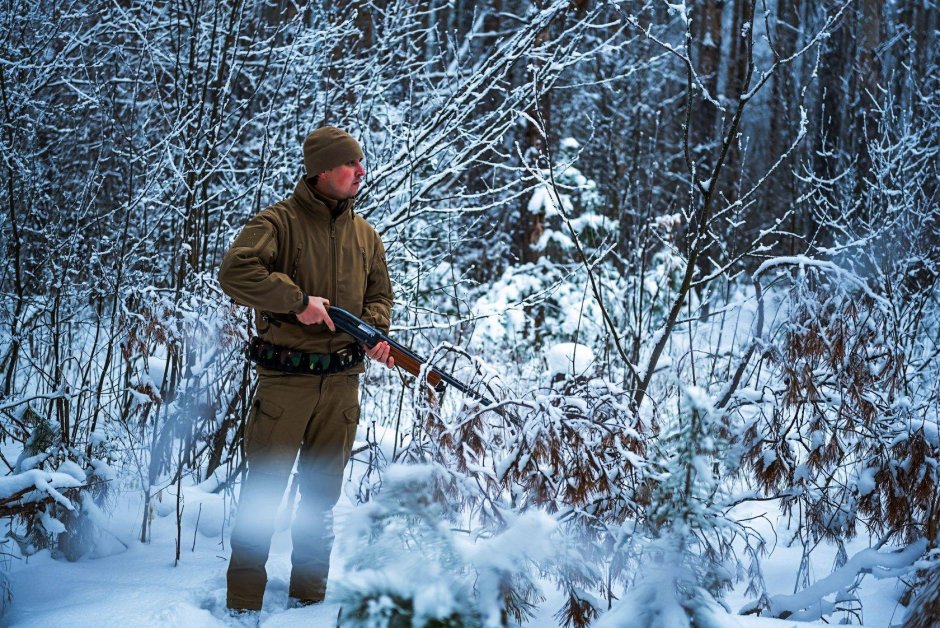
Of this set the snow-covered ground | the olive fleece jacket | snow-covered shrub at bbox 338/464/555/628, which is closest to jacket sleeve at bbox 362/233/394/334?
the olive fleece jacket

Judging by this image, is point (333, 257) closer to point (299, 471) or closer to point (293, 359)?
point (293, 359)

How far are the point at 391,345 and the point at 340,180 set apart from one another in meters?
0.67

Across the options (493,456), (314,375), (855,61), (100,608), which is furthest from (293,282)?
(855,61)

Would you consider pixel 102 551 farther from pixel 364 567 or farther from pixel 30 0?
pixel 30 0

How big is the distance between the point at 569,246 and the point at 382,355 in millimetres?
6936

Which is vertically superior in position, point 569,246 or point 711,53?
point 711,53

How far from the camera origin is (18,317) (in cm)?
377

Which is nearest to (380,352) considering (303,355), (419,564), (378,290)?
(303,355)

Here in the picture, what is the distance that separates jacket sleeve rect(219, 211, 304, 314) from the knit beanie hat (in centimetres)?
37

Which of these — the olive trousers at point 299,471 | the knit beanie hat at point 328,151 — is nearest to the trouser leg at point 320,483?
the olive trousers at point 299,471

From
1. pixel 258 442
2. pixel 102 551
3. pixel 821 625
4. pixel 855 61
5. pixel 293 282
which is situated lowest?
pixel 102 551

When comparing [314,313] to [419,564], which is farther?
[314,313]

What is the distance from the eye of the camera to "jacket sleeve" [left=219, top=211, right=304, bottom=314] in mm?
2580

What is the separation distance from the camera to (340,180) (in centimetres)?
284
